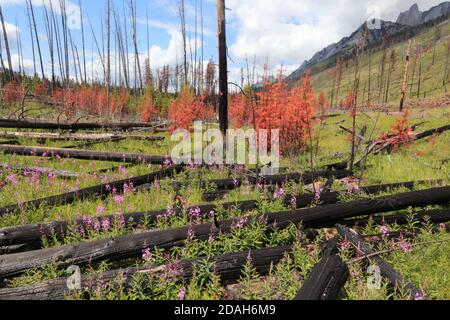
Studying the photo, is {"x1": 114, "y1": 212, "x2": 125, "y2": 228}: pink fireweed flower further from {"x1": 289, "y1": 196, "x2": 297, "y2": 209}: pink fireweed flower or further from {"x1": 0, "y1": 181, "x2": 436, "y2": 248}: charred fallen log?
{"x1": 289, "y1": 196, "x2": 297, "y2": 209}: pink fireweed flower

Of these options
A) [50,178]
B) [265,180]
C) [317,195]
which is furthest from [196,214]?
[50,178]

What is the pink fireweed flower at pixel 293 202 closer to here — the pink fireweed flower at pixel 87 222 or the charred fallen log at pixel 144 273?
the charred fallen log at pixel 144 273

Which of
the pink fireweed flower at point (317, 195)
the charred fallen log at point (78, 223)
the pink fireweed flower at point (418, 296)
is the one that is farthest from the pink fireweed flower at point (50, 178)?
the pink fireweed flower at point (418, 296)

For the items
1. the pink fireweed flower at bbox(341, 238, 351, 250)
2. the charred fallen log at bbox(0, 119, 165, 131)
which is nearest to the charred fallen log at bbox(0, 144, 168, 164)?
the charred fallen log at bbox(0, 119, 165, 131)

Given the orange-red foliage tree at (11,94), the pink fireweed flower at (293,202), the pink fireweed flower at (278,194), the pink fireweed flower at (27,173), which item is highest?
the orange-red foliage tree at (11,94)

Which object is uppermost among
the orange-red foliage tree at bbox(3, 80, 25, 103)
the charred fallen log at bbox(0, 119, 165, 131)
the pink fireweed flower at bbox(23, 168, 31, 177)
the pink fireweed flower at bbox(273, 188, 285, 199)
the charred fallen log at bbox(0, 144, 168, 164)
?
the orange-red foliage tree at bbox(3, 80, 25, 103)

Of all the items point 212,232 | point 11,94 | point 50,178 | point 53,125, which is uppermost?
point 11,94

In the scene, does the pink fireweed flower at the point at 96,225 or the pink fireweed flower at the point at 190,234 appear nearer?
the pink fireweed flower at the point at 190,234

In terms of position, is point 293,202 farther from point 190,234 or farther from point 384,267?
point 190,234

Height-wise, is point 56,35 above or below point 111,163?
above

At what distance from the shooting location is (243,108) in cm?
2902

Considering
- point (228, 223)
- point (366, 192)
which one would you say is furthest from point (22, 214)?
point (366, 192)
